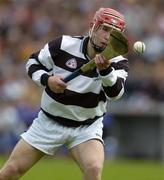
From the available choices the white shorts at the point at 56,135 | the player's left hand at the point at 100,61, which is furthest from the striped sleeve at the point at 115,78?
the white shorts at the point at 56,135

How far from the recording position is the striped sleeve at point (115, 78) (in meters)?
8.12

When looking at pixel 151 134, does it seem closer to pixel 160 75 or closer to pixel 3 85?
pixel 160 75

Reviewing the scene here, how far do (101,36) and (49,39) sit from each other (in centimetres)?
1158

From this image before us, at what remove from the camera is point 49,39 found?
65.5ft

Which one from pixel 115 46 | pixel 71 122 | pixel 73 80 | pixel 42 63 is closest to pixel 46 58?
pixel 42 63

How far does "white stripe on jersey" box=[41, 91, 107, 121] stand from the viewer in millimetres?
8578

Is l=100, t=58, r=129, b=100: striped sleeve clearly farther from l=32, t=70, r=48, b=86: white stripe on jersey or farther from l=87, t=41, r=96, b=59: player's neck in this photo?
l=32, t=70, r=48, b=86: white stripe on jersey

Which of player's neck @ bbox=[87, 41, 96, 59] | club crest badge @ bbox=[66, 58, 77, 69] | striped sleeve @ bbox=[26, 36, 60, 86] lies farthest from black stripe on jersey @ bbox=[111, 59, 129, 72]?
striped sleeve @ bbox=[26, 36, 60, 86]

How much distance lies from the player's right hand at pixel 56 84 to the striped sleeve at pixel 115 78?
15.2 inches

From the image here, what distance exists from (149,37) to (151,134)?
2435 mm

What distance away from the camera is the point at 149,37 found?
19.6m

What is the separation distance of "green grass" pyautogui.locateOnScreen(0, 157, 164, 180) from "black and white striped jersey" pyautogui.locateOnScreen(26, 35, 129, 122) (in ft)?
15.9

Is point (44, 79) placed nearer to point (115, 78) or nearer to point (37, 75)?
point (37, 75)

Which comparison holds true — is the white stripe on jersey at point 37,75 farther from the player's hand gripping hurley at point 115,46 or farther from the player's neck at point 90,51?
the player's hand gripping hurley at point 115,46
